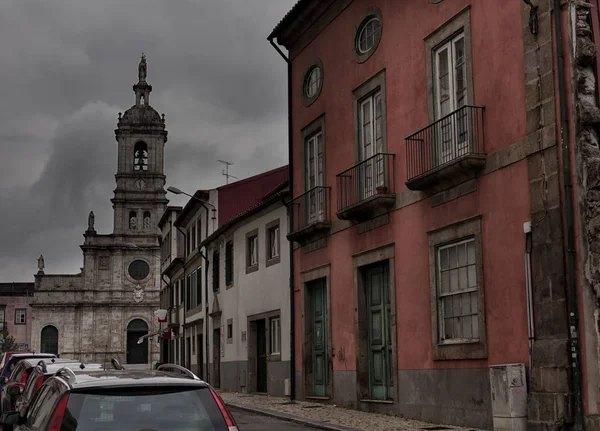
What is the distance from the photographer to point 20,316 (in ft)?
325

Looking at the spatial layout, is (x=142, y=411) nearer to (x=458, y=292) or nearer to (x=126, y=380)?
(x=126, y=380)

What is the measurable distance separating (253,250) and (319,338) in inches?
331

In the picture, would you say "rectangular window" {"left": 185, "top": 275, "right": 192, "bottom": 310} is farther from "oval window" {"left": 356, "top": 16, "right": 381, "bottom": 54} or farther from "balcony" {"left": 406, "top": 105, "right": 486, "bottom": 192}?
"balcony" {"left": 406, "top": 105, "right": 486, "bottom": 192}

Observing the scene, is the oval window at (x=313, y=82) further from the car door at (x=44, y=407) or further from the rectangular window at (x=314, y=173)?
the car door at (x=44, y=407)

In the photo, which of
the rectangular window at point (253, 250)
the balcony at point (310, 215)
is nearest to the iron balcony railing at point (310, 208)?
the balcony at point (310, 215)

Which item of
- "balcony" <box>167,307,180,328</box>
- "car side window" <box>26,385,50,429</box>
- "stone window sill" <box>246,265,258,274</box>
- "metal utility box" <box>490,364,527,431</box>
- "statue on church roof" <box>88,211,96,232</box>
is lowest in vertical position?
"metal utility box" <box>490,364,527,431</box>

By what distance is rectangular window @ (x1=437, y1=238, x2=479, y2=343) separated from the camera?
49.5ft

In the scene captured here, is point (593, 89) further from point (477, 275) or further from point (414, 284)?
point (414, 284)

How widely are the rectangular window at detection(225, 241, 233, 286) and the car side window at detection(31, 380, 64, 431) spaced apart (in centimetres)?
2537

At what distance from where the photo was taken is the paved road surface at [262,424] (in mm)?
16438

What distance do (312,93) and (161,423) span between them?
16928 mm

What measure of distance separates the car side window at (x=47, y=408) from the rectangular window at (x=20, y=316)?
9604 centimetres

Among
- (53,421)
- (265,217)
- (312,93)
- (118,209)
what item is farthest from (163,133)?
(53,421)

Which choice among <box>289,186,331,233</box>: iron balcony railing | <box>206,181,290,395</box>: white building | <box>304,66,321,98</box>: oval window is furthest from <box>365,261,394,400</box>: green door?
<box>206,181,290,395</box>: white building
